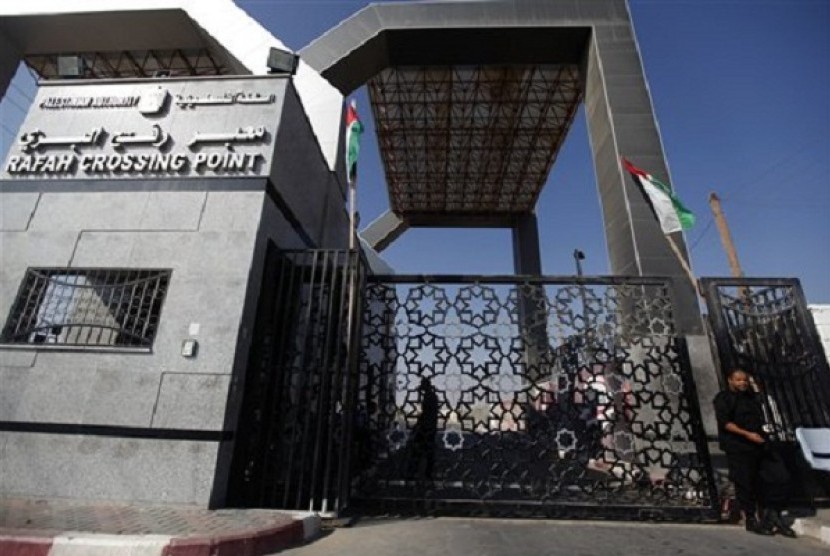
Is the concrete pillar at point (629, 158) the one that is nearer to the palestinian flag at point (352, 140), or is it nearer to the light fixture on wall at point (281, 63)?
the palestinian flag at point (352, 140)

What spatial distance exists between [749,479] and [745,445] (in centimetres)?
28

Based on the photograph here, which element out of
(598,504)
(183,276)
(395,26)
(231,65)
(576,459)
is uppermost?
(395,26)

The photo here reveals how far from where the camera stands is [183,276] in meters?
4.18

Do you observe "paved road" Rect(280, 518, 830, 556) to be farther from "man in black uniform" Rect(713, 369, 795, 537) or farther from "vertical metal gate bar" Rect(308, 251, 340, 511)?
"vertical metal gate bar" Rect(308, 251, 340, 511)

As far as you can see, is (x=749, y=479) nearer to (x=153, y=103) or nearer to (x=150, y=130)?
(x=150, y=130)

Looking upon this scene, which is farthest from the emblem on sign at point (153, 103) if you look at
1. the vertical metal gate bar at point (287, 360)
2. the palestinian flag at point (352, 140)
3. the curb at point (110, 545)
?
the curb at point (110, 545)

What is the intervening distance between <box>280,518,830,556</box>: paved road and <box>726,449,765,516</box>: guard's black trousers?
0.79ft

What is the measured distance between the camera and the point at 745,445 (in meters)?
3.76

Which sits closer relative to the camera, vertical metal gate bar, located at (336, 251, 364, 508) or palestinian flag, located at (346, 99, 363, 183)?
vertical metal gate bar, located at (336, 251, 364, 508)

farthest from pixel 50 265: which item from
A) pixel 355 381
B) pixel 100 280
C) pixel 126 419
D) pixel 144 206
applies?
pixel 355 381

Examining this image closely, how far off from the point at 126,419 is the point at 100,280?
1.56 meters

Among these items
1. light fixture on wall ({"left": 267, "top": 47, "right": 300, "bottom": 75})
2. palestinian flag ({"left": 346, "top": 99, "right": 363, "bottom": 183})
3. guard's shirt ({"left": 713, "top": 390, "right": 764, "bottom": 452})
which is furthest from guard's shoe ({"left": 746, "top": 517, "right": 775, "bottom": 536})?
light fixture on wall ({"left": 267, "top": 47, "right": 300, "bottom": 75})

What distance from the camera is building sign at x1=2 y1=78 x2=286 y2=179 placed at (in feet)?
15.7

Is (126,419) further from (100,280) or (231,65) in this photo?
(231,65)
